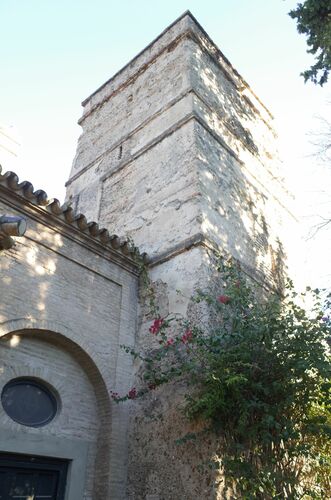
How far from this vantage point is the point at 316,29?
7148 millimetres

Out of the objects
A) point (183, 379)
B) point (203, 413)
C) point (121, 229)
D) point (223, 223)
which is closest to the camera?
point (203, 413)

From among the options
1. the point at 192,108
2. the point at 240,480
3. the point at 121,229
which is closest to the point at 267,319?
the point at 240,480

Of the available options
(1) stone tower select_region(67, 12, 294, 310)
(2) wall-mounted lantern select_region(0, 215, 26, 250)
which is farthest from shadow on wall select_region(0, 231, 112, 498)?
Result: (1) stone tower select_region(67, 12, 294, 310)

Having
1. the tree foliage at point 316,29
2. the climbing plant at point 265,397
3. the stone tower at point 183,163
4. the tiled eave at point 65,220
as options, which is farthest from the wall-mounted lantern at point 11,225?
the tree foliage at point 316,29

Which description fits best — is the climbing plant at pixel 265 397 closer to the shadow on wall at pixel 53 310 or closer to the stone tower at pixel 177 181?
the stone tower at pixel 177 181

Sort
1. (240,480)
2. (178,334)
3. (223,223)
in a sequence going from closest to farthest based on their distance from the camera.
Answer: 1. (240,480)
2. (178,334)
3. (223,223)

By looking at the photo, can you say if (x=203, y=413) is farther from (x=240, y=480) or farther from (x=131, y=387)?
(x=131, y=387)

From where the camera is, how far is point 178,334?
5977 mm

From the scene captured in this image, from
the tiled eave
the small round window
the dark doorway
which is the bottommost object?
the dark doorway

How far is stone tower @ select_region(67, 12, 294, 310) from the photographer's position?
721cm

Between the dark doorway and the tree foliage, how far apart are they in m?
6.82

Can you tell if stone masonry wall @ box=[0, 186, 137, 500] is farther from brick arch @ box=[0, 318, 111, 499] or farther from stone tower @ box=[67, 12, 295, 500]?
stone tower @ box=[67, 12, 295, 500]

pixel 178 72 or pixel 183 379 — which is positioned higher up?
pixel 178 72

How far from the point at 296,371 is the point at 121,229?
14.5ft
